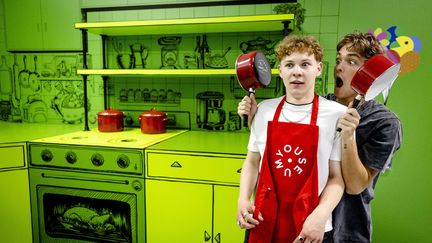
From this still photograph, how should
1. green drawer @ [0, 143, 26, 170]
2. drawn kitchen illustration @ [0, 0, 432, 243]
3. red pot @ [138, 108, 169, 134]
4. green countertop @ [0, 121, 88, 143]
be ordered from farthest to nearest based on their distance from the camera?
1. red pot @ [138, 108, 169, 134]
2. green countertop @ [0, 121, 88, 143]
3. green drawer @ [0, 143, 26, 170]
4. drawn kitchen illustration @ [0, 0, 432, 243]

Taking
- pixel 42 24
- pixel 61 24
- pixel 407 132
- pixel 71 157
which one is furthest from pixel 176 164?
pixel 42 24

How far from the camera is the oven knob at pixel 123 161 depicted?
197 cm

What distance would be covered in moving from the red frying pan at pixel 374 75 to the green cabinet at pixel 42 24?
2.42 metres

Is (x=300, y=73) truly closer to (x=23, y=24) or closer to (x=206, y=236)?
(x=206, y=236)

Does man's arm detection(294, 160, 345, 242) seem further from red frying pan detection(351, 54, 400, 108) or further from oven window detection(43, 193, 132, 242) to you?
oven window detection(43, 193, 132, 242)

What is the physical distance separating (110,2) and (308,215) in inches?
92.6

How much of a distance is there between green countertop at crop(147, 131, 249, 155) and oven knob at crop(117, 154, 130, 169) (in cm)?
16

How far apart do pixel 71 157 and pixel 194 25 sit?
1155 millimetres

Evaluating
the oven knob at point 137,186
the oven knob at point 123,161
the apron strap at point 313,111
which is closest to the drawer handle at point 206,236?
the oven knob at point 137,186

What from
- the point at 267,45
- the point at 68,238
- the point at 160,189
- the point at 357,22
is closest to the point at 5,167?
the point at 68,238

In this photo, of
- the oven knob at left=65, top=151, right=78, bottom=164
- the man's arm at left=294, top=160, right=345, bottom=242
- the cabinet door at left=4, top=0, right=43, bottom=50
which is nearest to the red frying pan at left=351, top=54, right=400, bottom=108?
the man's arm at left=294, top=160, right=345, bottom=242

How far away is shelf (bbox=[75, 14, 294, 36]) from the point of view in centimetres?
199

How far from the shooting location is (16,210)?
2131 millimetres

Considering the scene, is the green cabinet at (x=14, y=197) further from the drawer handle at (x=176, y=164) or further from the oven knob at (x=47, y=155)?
the drawer handle at (x=176, y=164)
